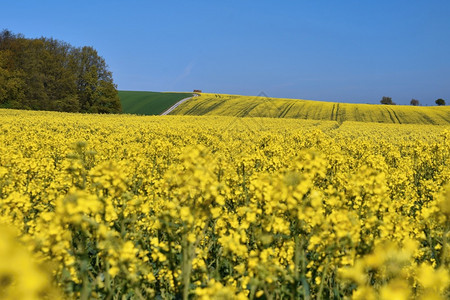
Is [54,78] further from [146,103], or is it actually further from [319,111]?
[319,111]

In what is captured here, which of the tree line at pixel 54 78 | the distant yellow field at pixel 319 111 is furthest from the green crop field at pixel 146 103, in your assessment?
the tree line at pixel 54 78

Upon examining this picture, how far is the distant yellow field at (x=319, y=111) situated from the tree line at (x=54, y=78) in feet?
57.5

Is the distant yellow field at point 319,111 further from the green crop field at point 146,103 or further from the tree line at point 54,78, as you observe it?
the tree line at point 54,78

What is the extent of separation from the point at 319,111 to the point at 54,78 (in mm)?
58528

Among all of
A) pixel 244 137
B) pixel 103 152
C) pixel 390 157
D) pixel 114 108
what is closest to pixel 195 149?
pixel 103 152

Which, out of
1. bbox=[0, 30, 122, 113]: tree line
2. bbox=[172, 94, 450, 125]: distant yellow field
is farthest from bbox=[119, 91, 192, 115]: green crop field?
bbox=[0, 30, 122, 113]: tree line

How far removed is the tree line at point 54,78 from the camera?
205 feet

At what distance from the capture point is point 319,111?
76938 mm

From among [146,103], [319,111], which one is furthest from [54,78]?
[319,111]

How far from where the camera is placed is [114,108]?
69312 millimetres

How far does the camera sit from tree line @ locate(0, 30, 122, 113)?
205 feet

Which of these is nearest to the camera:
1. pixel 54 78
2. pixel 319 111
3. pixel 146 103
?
pixel 54 78

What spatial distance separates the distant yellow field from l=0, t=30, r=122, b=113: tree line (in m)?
17.5

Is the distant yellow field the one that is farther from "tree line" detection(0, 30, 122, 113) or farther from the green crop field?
"tree line" detection(0, 30, 122, 113)
